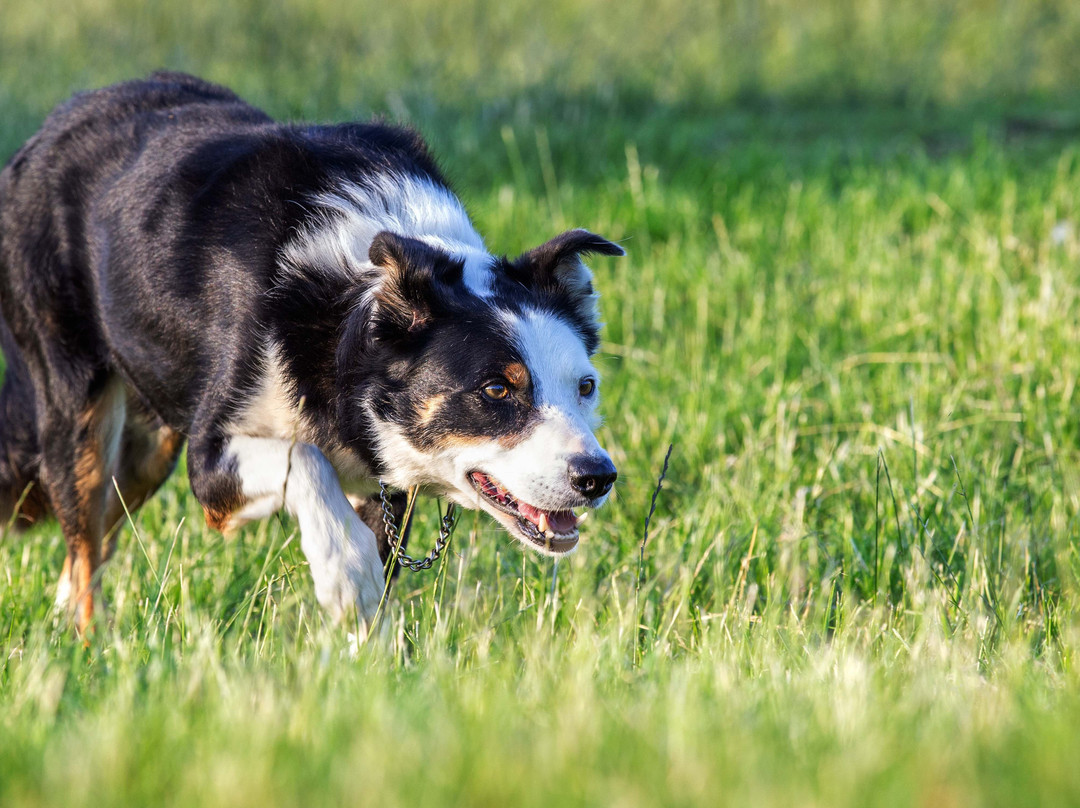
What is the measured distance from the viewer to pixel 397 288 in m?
2.79

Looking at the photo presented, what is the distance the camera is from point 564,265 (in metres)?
3.08

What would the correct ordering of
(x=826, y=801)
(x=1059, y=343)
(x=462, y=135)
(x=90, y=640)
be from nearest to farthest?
(x=826, y=801) → (x=90, y=640) → (x=1059, y=343) → (x=462, y=135)

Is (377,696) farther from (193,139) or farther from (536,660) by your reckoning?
(193,139)

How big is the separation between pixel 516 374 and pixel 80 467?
1.68 metres

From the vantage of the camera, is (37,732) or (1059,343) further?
(1059,343)

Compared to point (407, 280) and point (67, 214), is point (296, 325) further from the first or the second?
point (67, 214)

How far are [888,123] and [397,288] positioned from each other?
7.07m

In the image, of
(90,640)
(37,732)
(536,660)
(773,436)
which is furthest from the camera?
(773,436)

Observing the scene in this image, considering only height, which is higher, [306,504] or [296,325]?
[296,325]

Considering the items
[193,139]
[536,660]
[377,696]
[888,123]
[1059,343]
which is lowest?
[888,123]

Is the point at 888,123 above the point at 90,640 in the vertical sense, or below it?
below

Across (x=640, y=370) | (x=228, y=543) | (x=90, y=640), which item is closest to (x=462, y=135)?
(x=640, y=370)

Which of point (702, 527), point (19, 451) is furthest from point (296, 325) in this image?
point (19, 451)

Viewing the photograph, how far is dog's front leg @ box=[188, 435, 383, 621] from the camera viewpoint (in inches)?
105
